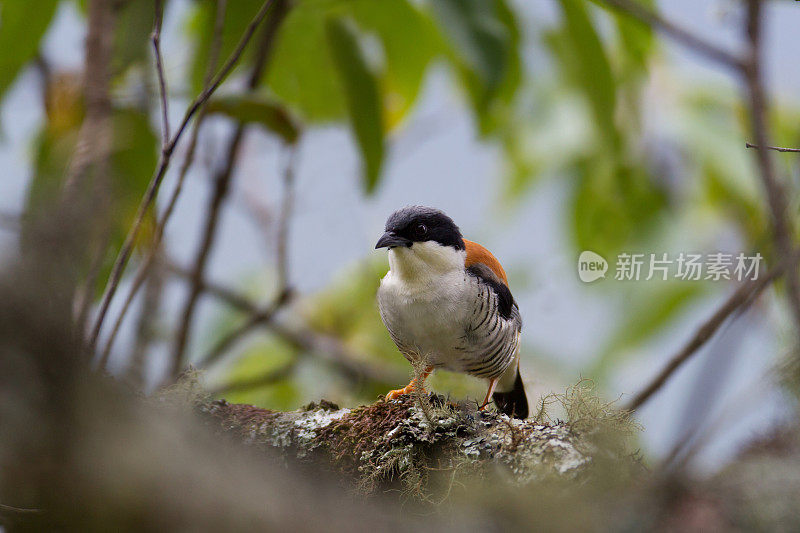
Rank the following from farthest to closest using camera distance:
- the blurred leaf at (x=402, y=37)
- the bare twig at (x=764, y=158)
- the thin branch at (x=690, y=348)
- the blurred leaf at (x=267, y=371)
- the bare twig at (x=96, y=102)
A: the blurred leaf at (x=267, y=371) → the blurred leaf at (x=402, y=37) → the thin branch at (x=690, y=348) → the bare twig at (x=96, y=102) → the bare twig at (x=764, y=158)

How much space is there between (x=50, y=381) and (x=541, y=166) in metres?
5.86

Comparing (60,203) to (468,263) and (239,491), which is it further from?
(468,263)

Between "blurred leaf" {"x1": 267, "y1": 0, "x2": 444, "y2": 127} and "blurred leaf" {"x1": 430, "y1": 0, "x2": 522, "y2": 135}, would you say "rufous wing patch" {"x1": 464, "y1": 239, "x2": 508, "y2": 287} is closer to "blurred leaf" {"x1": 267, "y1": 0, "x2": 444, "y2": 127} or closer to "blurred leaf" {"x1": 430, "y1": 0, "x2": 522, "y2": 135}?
"blurred leaf" {"x1": 430, "y1": 0, "x2": 522, "y2": 135}

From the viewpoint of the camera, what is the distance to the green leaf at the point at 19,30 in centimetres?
369

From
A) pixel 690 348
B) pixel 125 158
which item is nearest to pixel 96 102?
pixel 125 158

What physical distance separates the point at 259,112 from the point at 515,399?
184 centimetres

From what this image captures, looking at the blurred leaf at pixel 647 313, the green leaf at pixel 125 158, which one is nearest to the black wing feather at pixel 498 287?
the green leaf at pixel 125 158

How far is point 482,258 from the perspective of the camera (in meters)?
3.51

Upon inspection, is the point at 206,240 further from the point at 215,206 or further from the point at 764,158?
the point at 764,158

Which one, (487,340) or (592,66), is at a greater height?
(592,66)

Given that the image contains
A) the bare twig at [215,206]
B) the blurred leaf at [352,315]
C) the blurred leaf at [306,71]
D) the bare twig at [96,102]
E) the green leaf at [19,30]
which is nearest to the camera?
the bare twig at [96,102]

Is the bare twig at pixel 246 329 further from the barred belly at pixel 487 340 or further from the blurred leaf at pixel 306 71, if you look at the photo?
the blurred leaf at pixel 306 71

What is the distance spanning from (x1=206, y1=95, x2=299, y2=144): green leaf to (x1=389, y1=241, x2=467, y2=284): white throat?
29.6 inches

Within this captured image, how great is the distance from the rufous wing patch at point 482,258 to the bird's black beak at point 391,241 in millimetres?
296
